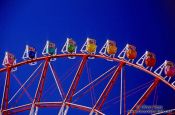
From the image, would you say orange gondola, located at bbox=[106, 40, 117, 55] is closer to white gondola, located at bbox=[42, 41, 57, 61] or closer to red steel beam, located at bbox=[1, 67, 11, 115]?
white gondola, located at bbox=[42, 41, 57, 61]

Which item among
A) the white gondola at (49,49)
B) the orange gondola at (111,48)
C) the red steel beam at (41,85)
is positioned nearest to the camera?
the orange gondola at (111,48)

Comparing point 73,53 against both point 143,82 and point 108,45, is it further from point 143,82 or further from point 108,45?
point 143,82

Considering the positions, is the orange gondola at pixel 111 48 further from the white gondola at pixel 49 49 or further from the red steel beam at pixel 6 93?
the red steel beam at pixel 6 93

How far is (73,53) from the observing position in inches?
505

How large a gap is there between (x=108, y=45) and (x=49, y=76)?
5837 millimetres

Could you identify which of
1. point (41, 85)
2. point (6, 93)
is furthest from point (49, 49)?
point (6, 93)

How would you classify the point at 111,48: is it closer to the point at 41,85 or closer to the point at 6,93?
the point at 41,85

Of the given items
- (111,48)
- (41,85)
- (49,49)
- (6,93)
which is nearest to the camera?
(111,48)

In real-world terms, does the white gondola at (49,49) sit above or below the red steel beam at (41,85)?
above

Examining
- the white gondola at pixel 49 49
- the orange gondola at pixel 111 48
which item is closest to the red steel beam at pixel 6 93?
the white gondola at pixel 49 49

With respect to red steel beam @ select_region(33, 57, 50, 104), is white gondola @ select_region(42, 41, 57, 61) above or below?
above

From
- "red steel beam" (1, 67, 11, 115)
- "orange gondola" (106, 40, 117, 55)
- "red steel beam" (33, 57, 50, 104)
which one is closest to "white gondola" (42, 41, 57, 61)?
"red steel beam" (33, 57, 50, 104)

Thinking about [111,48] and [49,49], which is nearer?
[111,48]

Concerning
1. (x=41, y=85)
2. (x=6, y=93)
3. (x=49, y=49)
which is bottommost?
(x=6, y=93)
